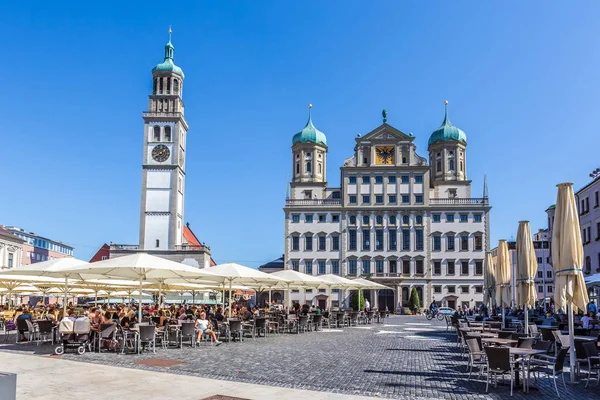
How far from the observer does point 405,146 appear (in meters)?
67.0

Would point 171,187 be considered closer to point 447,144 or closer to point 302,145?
point 302,145

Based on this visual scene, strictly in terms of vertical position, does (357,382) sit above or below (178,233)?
below

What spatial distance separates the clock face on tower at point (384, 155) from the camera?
220ft

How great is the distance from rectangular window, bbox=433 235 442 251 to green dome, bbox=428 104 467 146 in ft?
45.1

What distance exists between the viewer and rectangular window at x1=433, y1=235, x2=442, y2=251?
65.6 metres

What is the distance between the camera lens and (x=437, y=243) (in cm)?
6581

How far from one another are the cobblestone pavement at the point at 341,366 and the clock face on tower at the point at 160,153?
151ft

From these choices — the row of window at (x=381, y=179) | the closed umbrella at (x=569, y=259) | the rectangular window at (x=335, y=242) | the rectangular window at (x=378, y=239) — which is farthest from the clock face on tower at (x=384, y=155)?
the closed umbrella at (x=569, y=259)

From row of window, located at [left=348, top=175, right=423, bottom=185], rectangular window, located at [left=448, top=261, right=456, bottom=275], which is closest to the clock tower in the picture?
row of window, located at [left=348, top=175, right=423, bottom=185]

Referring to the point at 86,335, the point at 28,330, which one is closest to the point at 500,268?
the point at 86,335

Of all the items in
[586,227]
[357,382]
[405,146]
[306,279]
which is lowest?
[357,382]

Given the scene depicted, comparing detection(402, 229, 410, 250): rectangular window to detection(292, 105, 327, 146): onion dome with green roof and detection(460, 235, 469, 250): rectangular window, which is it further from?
detection(292, 105, 327, 146): onion dome with green roof

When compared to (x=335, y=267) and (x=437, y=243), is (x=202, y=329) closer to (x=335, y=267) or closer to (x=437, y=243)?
(x=335, y=267)

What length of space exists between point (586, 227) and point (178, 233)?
39.7 metres
